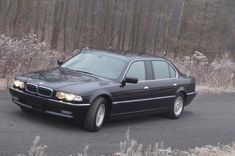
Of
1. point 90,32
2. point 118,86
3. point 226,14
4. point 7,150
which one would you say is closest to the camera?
point 7,150

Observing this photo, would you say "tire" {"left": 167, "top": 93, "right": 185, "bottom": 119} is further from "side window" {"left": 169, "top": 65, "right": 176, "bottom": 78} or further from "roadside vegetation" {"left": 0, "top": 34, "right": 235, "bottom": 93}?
"roadside vegetation" {"left": 0, "top": 34, "right": 235, "bottom": 93}

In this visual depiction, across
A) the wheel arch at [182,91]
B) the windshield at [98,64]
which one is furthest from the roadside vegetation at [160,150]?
the wheel arch at [182,91]

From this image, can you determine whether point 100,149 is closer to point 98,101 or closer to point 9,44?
point 98,101

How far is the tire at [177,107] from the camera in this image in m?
12.7

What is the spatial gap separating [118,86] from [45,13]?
31344 millimetres

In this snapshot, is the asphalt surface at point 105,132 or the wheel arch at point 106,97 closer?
the asphalt surface at point 105,132

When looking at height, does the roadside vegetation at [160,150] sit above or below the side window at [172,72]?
below

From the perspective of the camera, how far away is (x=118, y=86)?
34.6ft

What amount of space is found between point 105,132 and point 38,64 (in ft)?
22.3

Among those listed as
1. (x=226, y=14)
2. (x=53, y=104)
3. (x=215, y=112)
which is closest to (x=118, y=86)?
(x=53, y=104)

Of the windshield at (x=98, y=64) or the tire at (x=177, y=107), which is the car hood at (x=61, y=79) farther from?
the tire at (x=177, y=107)

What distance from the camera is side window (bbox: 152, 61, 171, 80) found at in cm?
1218

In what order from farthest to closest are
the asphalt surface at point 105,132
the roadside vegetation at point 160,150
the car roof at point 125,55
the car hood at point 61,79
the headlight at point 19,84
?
the car roof at point 125,55, the headlight at point 19,84, the car hood at point 61,79, the asphalt surface at point 105,132, the roadside vegetation at point 160,150

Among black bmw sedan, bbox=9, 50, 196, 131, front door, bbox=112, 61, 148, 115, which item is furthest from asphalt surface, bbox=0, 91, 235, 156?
front door, bbox=112, 61, 148, 115
